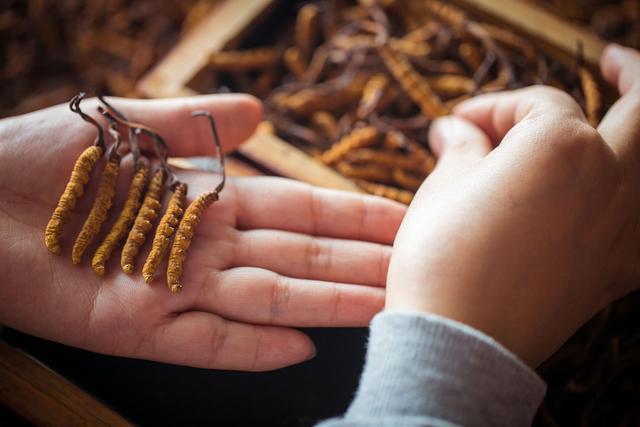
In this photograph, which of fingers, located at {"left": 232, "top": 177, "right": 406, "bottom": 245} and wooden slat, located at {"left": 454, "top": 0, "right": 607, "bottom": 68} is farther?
wooden slat, located at {"left": 454, "top": 0, "right": 607, "bottom": 68}

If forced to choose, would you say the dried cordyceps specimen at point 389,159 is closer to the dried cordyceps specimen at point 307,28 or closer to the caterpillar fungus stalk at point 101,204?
the dried cordyceps specimen at point 307,28

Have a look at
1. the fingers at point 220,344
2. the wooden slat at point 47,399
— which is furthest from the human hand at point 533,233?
the wooden slat at point 47,399

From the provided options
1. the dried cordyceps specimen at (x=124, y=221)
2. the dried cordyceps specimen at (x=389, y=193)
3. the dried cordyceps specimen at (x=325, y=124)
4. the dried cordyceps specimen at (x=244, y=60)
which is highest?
the dried cordyceps specimen at (x=244, y=60)

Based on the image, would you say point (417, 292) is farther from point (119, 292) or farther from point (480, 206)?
point (119, 292)

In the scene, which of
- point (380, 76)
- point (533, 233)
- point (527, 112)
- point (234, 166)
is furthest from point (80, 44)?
point (533, 233)

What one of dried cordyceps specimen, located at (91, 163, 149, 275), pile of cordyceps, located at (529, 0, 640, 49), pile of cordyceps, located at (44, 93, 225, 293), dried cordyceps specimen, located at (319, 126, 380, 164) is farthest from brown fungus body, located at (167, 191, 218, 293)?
pile of cordyceps, located at (529, 0, 640, 49)

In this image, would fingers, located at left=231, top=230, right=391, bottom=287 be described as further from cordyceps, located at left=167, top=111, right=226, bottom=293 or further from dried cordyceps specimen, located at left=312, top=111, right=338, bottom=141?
dried cordyceps specimen, located at left=312, top=111, right=338, bottom=141
